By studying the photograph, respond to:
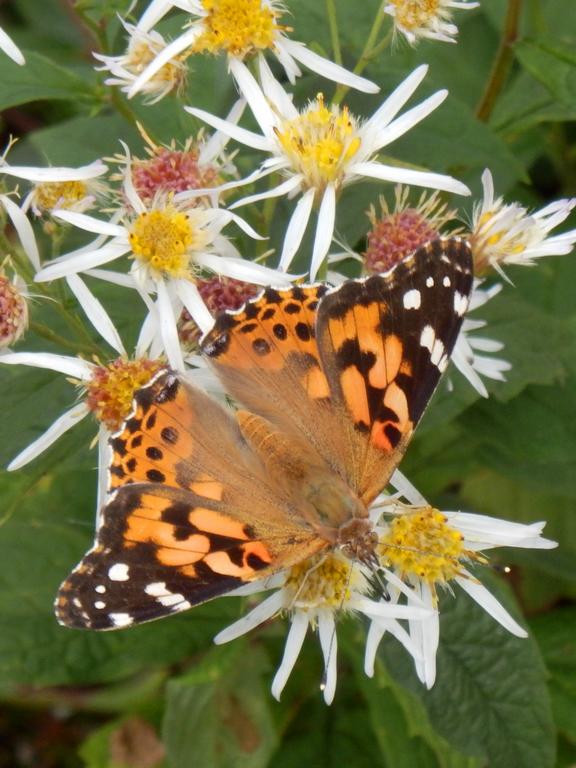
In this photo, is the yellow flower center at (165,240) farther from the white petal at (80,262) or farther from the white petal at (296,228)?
the white petal at (296,228)

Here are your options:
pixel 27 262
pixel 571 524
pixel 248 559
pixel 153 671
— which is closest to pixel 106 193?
pixel 27 262

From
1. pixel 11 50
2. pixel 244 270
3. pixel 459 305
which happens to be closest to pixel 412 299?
pixel 459 305

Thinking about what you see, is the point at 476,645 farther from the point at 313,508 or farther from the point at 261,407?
the point at 261,407

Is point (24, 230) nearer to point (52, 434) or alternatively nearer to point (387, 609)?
point (52, 434)

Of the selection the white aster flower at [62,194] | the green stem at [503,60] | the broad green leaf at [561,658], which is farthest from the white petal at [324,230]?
the broad green leaf at [561,658]

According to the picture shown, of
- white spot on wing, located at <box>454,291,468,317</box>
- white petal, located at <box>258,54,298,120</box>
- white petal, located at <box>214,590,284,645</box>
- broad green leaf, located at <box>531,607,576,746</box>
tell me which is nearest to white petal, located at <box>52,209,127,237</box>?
white petal, located at <box>258,54,298,120</box>
